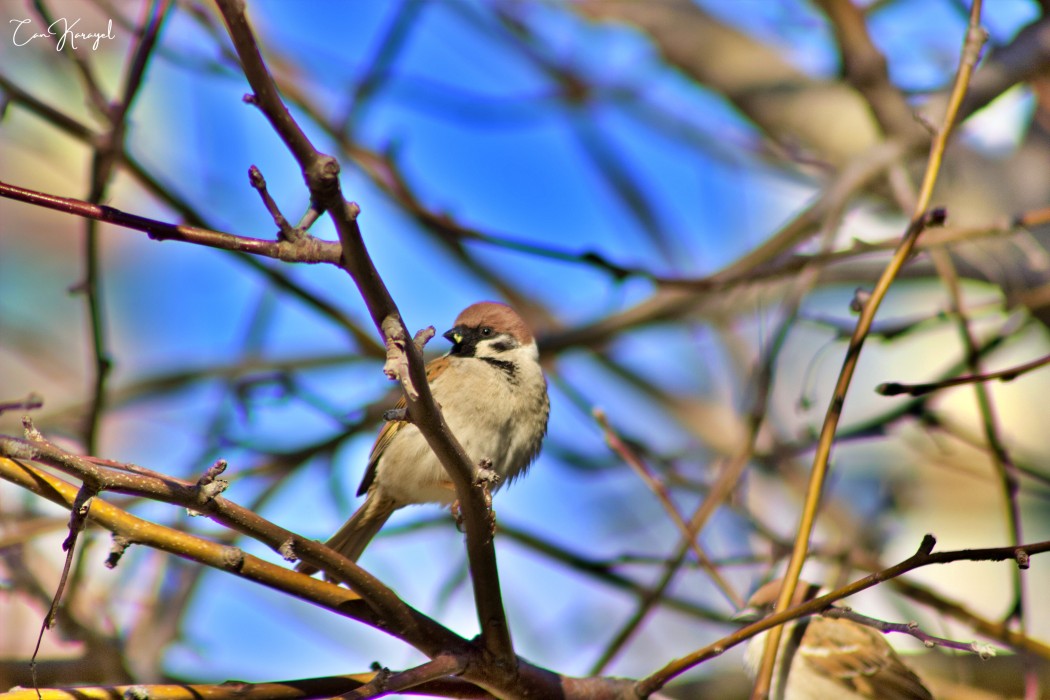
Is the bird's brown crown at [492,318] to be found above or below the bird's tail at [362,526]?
above

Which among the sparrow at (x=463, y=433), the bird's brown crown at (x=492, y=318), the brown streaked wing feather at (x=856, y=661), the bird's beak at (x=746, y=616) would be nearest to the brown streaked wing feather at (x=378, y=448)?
the sparrow at (x=463, y=433)

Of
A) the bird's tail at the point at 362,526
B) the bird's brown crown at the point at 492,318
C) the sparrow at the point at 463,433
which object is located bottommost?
the bird's tail at the point at 362,526

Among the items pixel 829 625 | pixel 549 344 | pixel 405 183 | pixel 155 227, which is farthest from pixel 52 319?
pixel 155 227

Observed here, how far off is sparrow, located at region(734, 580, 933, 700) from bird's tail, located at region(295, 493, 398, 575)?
120 centimetres

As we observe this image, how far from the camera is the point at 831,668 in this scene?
2961 mm

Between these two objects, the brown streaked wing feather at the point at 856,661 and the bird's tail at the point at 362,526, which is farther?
the bird's tail at the point at 362,526

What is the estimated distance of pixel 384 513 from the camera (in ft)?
10.6

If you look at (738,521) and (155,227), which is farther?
(738,521)

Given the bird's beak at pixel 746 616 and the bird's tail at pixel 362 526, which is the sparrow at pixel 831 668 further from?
the bird's tail at pixel 362 526

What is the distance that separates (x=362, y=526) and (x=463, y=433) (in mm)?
500

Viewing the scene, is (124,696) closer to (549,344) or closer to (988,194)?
(549,344)

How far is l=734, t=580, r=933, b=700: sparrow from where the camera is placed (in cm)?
293

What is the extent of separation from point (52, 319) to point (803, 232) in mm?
5447

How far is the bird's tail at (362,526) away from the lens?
10.2 feet
